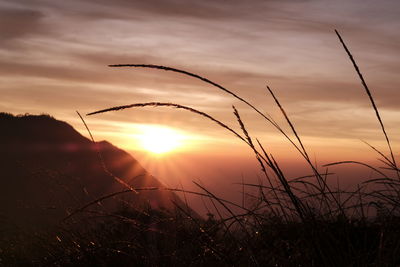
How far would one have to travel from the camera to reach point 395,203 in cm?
270

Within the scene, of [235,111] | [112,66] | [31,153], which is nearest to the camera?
[112,66]

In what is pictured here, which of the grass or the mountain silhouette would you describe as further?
the mountain silhouette

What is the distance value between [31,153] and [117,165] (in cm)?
760

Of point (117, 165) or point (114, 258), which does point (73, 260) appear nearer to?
point (114, 258)

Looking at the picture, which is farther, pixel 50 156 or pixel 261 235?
pixel 50 156

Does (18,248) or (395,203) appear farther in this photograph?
(18,248)

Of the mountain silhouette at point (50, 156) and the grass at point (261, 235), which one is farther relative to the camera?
the mountain silhouette at point (50, 156)

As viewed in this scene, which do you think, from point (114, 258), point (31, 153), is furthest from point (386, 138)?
point (31, 153)

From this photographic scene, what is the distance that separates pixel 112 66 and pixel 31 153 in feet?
113

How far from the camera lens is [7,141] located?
35000 mm

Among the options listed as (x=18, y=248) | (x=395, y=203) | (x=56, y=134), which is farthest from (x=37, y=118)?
(x=395, y=203)

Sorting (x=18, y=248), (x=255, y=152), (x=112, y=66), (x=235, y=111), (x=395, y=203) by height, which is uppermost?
(x=112, y=66)

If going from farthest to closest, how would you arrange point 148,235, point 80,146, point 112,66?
1. point 80,146
2. point 148,235
3. point 112,66

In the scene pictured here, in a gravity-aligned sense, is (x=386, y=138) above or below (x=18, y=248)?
above
